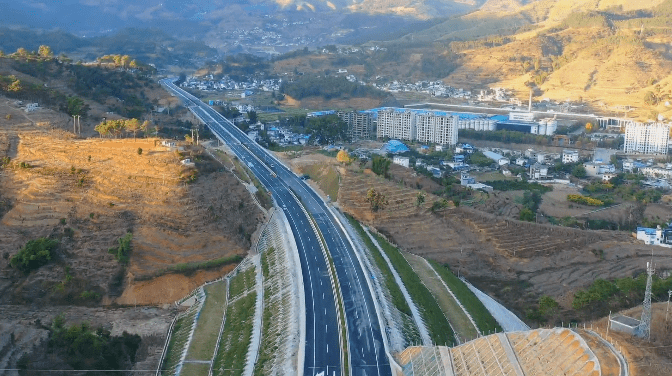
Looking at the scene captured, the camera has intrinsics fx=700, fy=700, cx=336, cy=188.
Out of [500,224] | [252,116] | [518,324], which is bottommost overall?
[518,324]

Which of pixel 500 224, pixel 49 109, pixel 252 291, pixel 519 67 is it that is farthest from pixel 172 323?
pixel 519 67

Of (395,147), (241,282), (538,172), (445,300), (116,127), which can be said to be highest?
(116,127)

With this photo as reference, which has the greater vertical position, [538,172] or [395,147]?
[395,147]

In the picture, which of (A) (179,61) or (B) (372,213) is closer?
(B) (372,213)

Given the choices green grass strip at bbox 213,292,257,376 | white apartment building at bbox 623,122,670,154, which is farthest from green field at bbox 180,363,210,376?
white apartment building at bbox 623,122,670,154

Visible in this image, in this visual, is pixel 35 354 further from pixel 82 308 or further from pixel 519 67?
pixel 519 67

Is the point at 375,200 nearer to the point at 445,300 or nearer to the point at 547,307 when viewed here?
the point at 445,300

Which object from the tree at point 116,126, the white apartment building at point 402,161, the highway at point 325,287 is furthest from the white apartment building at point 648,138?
the tree at point 116,126

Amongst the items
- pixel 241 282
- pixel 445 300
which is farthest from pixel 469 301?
pixel 241 282
